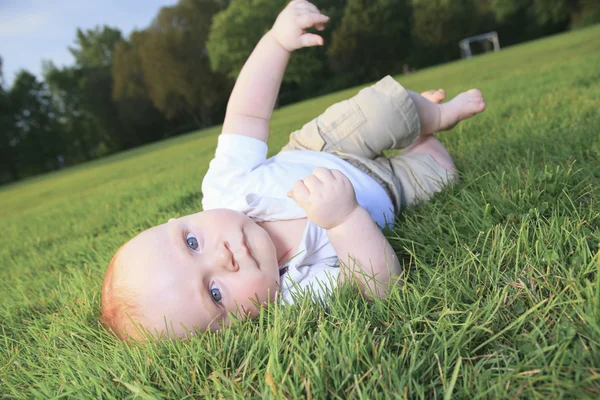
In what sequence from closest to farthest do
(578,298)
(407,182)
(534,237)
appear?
(578,298) < (534,237) < (407,182)

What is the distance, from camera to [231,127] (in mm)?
2076

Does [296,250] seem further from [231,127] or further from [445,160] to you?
[445,160]

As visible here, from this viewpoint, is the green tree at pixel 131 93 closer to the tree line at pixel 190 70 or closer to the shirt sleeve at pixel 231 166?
the tree line at pixel 190 70

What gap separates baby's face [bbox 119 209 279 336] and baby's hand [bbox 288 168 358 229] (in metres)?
0.26

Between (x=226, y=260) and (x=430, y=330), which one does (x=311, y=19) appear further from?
(x=430, y=330)

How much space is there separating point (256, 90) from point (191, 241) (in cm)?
93

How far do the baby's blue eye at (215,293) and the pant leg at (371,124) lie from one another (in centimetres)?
103

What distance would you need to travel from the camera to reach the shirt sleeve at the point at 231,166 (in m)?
1.98

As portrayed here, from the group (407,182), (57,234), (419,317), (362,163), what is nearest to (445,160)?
(407,182)

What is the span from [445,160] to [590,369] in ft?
4.90

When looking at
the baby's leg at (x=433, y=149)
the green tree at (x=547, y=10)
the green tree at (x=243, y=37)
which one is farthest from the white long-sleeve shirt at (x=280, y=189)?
the green tree at (x=547, y=10)

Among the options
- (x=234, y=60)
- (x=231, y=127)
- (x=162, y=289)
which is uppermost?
(x=234, y=60)

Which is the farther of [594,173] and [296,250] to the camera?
[296,250]

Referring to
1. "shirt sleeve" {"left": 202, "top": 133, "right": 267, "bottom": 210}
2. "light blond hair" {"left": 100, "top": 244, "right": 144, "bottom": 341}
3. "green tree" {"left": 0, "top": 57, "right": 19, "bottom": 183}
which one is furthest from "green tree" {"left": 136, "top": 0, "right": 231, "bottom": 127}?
"light blond hair" {"left": 100, "top": 244, "right": 144, "bottom": 341}
